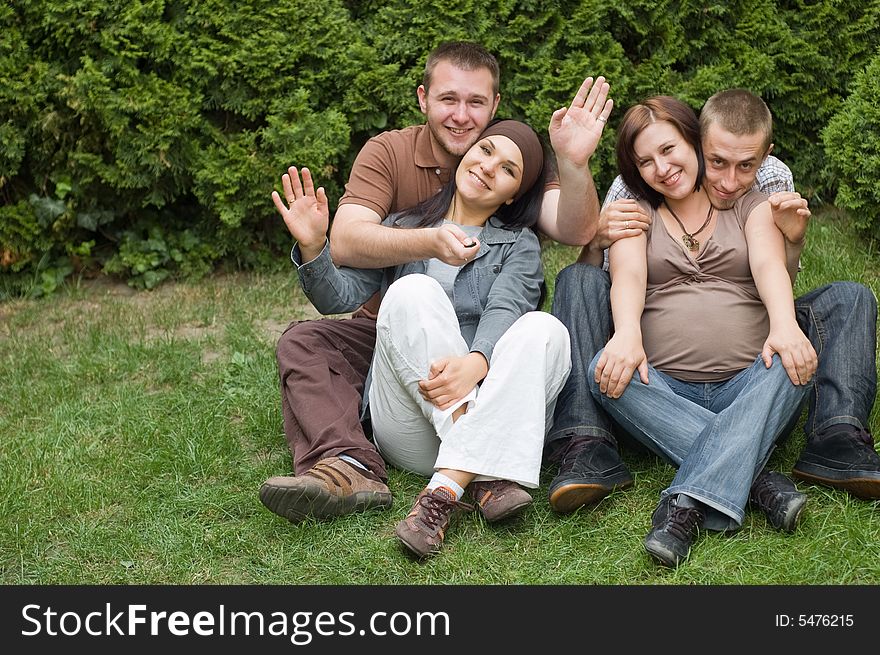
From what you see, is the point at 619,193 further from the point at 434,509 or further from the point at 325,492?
the point at 325,492

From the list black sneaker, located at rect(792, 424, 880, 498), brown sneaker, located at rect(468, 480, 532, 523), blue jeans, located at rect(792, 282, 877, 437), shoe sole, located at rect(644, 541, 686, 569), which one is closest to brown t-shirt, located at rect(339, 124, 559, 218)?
blue jeans, located at rect(792, 282, 877, 437)

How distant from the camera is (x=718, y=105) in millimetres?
3486

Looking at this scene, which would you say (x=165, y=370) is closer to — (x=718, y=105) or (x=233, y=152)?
(x=233, y=152)

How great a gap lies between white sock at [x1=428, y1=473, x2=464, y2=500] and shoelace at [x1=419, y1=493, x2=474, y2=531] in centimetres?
3

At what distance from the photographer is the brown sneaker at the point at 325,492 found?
10.5 feet

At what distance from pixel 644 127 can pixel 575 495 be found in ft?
4.16

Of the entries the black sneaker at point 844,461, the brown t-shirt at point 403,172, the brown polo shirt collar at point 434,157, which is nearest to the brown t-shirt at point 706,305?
the black sneaker at point 844,461

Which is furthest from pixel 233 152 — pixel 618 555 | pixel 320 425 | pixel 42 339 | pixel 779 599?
pixel 779 599

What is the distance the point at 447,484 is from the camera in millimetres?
3197

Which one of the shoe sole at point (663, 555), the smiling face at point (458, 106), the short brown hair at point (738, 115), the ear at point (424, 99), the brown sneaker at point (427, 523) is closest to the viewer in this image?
the shoe sole at point (663, 555)

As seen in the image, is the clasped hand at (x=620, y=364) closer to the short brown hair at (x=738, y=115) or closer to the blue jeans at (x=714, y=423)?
the blue jeans at (x=714, y=423)

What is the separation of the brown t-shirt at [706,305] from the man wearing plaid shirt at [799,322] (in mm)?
104

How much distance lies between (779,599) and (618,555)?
0.48 m

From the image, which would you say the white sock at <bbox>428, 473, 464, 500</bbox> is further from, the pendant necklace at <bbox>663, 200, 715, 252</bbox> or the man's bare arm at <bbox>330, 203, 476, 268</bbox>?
the pendant necklace at <bbox>663, 200, 715, 252</bbox>
